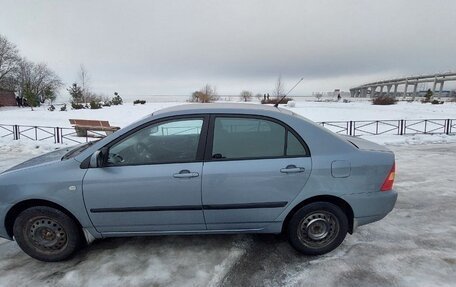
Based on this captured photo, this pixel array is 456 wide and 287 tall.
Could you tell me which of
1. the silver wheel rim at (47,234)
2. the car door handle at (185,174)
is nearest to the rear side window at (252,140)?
the car door handle at (185,174)

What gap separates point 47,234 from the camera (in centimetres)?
299

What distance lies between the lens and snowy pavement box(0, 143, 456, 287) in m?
2.75

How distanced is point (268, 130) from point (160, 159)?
3.84 ft

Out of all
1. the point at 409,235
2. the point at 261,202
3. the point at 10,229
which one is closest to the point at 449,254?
the point at 409,235

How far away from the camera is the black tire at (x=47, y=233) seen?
2.92m

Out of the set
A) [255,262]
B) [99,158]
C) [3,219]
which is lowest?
[255,262]

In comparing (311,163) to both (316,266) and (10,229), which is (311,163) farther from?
(10,229)

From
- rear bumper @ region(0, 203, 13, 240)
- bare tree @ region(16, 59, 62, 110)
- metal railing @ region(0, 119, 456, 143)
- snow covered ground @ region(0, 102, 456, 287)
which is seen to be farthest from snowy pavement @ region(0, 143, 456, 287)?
bare tree @ region(16, 59, 62, 110)

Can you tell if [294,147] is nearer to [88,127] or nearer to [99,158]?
[99,158]

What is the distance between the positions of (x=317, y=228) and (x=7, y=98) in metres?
61.3

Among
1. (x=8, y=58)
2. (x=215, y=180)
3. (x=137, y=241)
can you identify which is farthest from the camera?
(x=8, y=58)

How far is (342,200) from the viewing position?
3.02 meters

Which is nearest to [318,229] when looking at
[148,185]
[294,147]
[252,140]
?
[294,147]

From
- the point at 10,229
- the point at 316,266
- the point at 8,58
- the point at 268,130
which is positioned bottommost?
the point at 316,266
